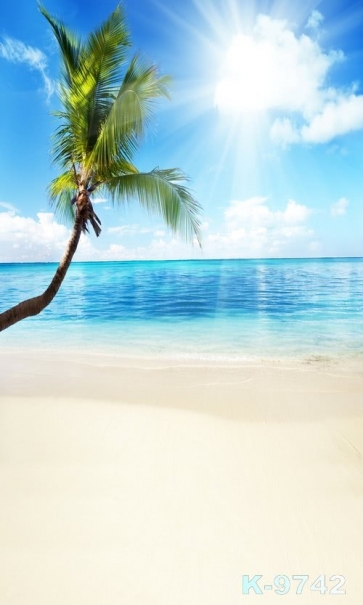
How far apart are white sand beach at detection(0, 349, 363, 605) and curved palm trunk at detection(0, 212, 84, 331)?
140cm

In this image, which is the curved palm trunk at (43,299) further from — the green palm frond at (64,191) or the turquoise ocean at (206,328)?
the turquoise ocean at (206,328)

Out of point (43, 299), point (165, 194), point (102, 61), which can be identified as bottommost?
point (43, 299)

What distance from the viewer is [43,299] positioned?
158 inches

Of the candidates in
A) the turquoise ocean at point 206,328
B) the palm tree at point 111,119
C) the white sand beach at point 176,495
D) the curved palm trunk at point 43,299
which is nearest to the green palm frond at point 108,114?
the palm tree at point 111,119

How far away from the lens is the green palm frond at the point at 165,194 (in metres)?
5.16

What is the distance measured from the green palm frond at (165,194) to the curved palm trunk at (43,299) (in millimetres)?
Answer: 1020

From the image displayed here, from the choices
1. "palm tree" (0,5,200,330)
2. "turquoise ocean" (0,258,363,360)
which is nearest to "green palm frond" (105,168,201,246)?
"palm tree" (0,5,200,330)

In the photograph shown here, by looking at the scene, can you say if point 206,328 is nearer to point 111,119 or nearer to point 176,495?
point 111,119

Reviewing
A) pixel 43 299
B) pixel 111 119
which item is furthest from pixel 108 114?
pixel 43 299

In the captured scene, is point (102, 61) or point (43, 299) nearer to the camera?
point (43, 299)

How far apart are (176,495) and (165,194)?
3511 mm

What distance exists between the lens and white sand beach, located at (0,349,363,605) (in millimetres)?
2539

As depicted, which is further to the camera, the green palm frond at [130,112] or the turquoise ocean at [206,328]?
the turquoise ocean at [206,328]

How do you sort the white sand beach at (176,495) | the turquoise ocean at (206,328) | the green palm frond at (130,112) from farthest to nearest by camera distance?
the turquoise ocean at (206,328) → the green palm frond at (130,112) → the white sand beach at (176,495)
